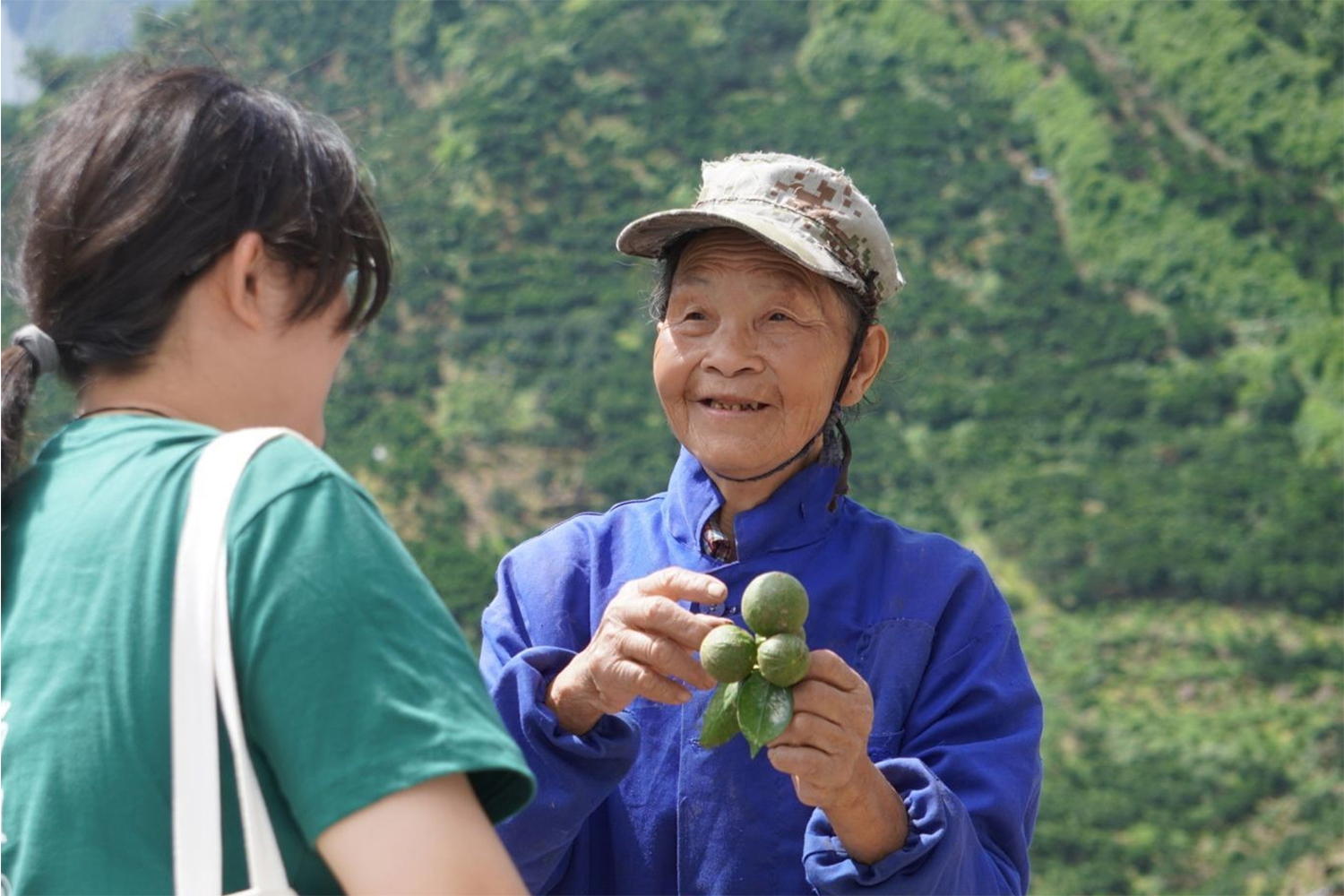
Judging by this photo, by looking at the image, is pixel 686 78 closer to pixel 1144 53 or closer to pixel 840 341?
pixel 1144 53

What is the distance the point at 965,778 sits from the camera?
2.37 m

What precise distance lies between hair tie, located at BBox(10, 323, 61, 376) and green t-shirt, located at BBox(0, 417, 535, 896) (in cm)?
20

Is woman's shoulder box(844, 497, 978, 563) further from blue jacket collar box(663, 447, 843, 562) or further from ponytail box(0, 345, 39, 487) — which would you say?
ponytail box(0, 345, 39, 487)

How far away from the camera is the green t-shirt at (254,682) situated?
1.48 metres

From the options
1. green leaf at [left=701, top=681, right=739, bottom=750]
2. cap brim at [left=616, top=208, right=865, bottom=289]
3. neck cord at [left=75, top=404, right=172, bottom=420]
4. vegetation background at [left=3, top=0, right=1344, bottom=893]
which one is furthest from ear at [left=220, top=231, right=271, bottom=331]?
vegetation background at [left=3, top=0, right=1344, bottom=893]

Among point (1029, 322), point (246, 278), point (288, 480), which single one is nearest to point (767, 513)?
point (246, 278)

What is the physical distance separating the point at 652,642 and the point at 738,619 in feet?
1.51

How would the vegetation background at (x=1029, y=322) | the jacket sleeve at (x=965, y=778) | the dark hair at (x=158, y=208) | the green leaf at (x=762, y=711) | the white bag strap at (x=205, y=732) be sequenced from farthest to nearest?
the vegetation background at (x=1029, y=322) < the jacket sleeve at (x=965, y=778) < the green leaf at (x=762, y=711) < the dark hair at (x=158, y=208) < the white bag strap at (x=205, y=732)

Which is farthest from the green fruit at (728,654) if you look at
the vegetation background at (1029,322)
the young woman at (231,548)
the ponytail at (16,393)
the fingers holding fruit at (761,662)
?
the vegetation background at (1029,322)

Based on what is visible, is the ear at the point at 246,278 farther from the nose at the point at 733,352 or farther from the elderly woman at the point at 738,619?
the nose at the point at 733,352

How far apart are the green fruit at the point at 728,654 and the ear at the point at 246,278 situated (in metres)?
0.72

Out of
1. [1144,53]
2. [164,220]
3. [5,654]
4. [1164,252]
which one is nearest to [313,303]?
[164,220]

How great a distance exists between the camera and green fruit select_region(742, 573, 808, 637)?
2.20m

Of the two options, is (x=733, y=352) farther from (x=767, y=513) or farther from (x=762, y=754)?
(x=762, y=754)
